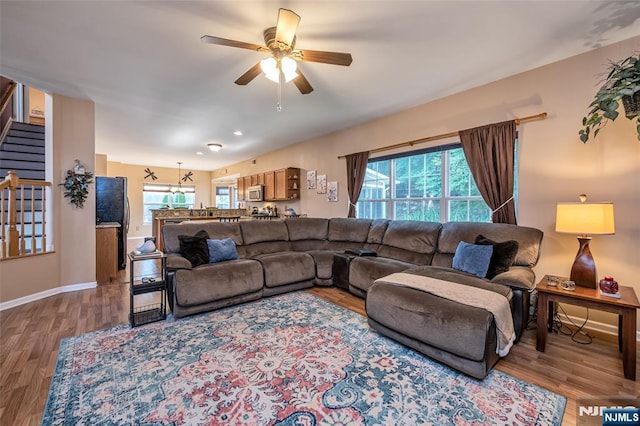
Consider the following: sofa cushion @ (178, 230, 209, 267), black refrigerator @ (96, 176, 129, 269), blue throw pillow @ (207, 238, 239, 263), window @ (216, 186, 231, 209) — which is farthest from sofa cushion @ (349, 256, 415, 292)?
window @ (216, 186, 231, 209)

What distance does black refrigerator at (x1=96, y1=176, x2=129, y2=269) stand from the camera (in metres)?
4.72

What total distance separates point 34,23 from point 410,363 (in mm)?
4125

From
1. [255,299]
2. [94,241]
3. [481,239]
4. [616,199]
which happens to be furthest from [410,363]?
[94,241]

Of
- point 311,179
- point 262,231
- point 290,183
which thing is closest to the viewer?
point 262,231

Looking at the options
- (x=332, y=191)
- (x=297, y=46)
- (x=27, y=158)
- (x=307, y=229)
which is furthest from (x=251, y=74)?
(x=27, y=158)

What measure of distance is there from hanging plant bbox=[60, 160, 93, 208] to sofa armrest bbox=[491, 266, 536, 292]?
5285 mm

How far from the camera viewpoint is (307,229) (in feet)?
14.9

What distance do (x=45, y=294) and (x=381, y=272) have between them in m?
4.39

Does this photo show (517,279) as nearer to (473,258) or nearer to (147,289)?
(473,258)

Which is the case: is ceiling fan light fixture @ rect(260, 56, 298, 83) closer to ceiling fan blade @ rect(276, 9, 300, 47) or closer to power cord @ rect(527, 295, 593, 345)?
ceiling fan blade @ rect(276, 9, 300, 47)

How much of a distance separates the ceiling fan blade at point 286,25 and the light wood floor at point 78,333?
2751 millimetres

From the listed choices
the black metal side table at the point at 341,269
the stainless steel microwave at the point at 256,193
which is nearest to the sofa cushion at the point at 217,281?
the black metal side table at the point at 341,269

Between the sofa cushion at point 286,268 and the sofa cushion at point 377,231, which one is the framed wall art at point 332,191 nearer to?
the sofa cushion at point 377,231

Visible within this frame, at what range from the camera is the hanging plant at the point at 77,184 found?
12.1 ft
